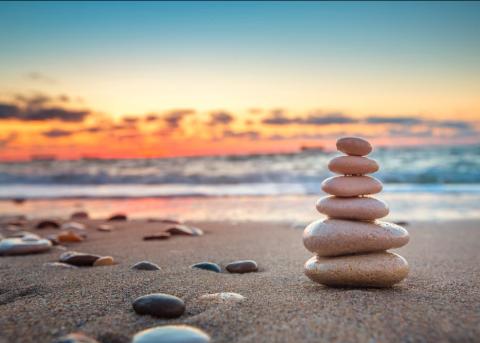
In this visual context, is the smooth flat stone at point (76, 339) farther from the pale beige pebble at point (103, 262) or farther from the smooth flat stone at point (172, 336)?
the pale beige pebble at point (103, 262)

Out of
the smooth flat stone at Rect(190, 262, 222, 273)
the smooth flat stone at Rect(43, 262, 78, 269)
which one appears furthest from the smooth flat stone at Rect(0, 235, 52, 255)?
the smooth flat stone at Rect(190, 262, 222, 273)

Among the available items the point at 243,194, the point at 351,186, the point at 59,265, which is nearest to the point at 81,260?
the point at 59,265

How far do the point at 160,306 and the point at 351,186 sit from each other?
1631 millimetres

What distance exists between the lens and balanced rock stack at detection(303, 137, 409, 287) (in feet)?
10.2

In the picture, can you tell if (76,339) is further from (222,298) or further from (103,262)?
(103,262)

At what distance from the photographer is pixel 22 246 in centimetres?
486

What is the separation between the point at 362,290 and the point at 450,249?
8.89ft

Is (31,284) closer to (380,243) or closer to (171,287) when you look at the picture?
(171,287)

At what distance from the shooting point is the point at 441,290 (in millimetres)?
3105

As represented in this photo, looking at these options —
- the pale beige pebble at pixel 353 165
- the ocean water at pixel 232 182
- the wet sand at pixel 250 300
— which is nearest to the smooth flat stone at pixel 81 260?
the wet sand at pixel 250 300

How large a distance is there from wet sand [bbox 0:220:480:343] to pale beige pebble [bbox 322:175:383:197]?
0.70 m

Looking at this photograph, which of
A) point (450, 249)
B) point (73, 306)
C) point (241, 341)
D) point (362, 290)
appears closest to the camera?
point (241, 341)

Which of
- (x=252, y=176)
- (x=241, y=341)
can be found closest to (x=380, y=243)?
(x=241, y=341)

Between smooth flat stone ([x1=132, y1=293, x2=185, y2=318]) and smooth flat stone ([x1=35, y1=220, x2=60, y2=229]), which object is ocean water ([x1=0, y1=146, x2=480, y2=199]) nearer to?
smooth flat stone ([x1=35, y1=220, x2=60, y2=229])
